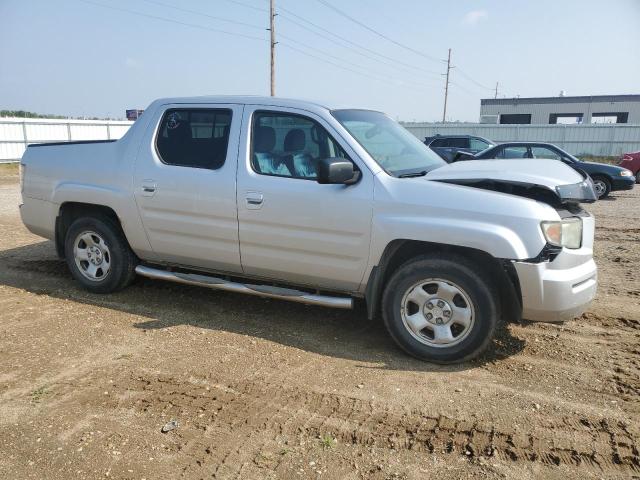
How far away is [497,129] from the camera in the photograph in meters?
29.4

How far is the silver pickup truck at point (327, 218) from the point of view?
3650mm

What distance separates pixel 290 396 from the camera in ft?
11.2

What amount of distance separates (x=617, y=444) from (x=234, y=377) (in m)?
2.45

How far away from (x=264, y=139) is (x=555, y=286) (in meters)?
2.61

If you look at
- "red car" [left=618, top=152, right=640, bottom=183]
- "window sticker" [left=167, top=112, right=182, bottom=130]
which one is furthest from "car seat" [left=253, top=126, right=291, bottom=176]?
"red car" [left=618, top=152, right=640, bottom=183]

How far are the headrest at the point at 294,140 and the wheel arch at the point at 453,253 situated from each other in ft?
3.86

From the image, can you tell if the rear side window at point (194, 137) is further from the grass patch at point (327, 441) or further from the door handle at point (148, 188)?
the grass patch at point (327, 441)

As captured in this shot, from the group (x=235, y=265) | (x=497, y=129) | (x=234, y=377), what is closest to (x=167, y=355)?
(x=234, y=377)

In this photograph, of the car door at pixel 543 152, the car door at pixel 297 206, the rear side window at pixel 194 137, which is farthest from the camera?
the car door at pixel 543 152

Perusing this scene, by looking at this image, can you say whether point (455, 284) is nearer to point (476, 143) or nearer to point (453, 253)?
point (453, 253)

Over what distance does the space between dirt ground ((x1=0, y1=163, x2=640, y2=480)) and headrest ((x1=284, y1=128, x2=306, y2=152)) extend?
1.60 metres

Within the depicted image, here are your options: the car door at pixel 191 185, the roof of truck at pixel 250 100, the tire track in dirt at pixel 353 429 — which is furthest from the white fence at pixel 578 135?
the tire track in dirt at pixel 353 429

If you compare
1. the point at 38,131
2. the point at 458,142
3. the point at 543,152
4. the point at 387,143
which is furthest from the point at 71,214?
the point at 38,131

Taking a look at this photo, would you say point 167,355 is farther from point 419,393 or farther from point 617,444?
point 617,444
